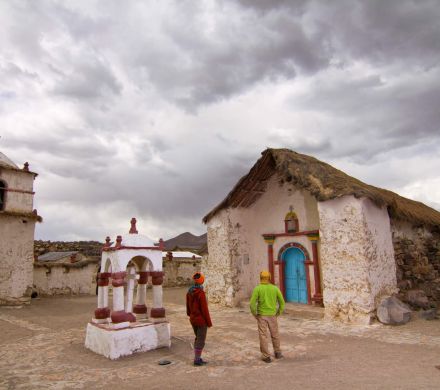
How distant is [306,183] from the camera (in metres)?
10.1

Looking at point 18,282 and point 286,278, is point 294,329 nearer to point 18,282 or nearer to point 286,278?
point 286,278

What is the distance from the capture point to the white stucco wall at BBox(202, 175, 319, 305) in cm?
1194

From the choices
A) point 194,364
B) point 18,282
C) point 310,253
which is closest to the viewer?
point 194,364

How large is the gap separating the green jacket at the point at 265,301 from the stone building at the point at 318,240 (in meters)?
3.82

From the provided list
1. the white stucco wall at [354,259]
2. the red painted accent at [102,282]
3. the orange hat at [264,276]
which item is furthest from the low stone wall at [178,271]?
the orange hat at [264,276]

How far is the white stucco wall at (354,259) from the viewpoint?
8.66m

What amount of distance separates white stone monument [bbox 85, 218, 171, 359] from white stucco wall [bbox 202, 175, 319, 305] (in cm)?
488

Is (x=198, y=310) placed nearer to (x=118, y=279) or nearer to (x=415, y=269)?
(x=118, y=279)

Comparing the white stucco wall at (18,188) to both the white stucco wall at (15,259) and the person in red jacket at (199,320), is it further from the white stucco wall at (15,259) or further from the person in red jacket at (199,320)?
the person in red jacket at (199,320)

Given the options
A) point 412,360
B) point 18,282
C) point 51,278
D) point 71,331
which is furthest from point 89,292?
point 412,360

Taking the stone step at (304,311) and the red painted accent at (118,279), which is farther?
the stone step at (304,311)

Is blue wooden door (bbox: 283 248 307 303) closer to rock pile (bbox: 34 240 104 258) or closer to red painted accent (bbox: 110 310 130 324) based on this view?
red painted accent (bbox: 110 310 130 324)

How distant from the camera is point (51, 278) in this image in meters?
17.2

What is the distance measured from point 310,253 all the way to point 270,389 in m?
7.41
